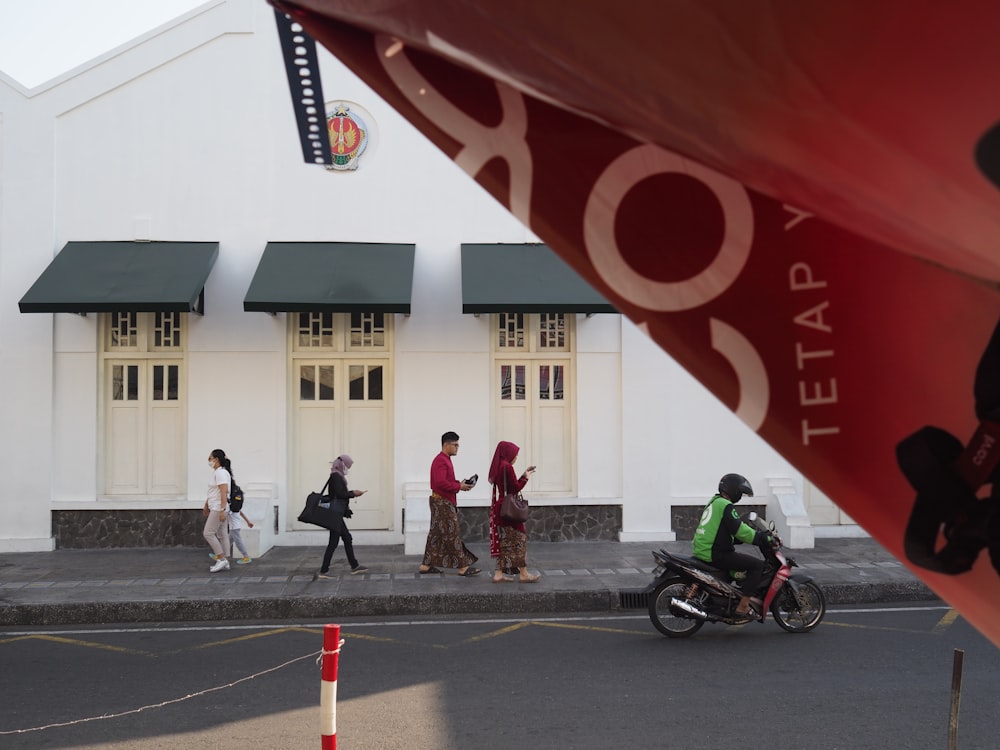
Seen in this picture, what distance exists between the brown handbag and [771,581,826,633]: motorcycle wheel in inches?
122

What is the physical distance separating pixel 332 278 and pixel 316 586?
14.0ft

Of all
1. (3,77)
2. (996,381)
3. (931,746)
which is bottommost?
(931,746)

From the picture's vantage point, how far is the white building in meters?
12.5

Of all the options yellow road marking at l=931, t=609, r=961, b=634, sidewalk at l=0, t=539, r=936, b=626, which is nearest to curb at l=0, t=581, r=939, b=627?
sidewalk at l=0, t=539, r=936, b=626

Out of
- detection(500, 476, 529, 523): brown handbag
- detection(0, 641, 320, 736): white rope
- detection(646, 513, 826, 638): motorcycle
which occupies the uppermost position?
detection(500, 476, 529, 523): brown handbag

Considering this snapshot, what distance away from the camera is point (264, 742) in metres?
5.61

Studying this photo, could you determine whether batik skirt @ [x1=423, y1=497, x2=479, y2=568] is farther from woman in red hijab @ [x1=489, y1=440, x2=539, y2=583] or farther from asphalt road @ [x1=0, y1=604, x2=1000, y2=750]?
asphalt road @ [x1=0, y1=604, x2=1000, y2=750]

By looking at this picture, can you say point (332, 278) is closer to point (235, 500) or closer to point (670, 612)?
point (235, 500)

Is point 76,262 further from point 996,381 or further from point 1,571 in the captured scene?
point 996,381

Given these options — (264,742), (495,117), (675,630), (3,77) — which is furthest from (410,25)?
(3,77)

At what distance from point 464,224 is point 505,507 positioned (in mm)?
4967

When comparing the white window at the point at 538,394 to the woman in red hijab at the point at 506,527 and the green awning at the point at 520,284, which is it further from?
the woman in red hijab at the point at 506,527

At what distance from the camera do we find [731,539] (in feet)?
26.7

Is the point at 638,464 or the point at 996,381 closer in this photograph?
the point at 996,381
